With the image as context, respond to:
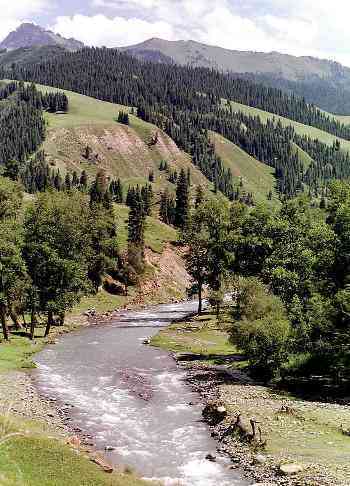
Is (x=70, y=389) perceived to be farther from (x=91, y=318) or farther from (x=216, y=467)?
(x=91, y=318)

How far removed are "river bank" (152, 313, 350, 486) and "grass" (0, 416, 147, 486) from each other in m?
8.92

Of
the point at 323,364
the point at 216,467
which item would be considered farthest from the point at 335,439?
the point at 323,364

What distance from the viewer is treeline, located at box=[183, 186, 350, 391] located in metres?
55.2

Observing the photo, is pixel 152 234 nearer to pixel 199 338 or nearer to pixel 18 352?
pixel 199 338

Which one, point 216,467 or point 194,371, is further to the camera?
point 194,371

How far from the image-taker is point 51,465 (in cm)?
2998

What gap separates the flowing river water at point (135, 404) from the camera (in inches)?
1361

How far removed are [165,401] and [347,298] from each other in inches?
814

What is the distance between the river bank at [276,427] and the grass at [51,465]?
8.92 m

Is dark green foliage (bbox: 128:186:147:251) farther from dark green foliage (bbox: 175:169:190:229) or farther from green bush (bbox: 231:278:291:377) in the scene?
green bush (bbox: 231:278:291:377)

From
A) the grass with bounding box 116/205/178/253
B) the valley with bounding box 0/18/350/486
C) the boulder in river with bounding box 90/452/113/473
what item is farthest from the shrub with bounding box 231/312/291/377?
the grass with bounding box 116/205/178/253

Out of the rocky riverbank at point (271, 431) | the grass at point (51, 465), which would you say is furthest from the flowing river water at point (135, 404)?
the grass at point (51, 465)

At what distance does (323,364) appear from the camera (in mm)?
59500

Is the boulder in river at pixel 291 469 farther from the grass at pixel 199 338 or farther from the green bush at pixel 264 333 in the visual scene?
the grass at pixel 199 338
